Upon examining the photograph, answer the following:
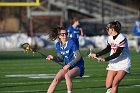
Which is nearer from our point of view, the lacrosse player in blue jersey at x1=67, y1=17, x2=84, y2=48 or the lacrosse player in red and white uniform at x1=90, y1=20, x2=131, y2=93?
the lacrosse player in red and white uniform at x1=90, y1=20, x2=131, y2=93

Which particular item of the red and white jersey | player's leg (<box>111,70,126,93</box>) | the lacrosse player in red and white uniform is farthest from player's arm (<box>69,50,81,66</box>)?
player's leg (<box>111,70,126,93</box>)

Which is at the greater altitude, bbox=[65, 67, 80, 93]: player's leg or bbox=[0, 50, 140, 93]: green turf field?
bbox=[65, 67, 80, 93]: player's leg

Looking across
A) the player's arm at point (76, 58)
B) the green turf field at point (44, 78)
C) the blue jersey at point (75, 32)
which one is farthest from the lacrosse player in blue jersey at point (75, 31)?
the player's arm at point (76, 58)

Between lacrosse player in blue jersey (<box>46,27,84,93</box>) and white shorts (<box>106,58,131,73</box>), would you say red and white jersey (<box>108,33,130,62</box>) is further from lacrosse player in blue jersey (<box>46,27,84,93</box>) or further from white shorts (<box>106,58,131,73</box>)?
lacrosse player in blue jersey (<box>46,27,84,93</box>)

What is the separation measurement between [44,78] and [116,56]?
209 inches

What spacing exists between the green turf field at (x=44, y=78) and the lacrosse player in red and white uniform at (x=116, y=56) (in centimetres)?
202

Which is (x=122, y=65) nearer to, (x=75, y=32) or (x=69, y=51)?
(x=69, y=51)

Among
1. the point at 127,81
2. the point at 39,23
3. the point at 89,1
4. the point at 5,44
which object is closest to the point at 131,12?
the point at 89,1

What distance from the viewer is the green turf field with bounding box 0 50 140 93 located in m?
13.8

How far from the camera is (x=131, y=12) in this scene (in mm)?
45312

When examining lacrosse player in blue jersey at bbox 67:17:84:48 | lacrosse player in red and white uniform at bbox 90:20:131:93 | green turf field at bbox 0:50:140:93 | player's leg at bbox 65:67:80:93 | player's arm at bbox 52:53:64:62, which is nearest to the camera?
lacrosse player in red and white uniform at bbox 90:20:131:93

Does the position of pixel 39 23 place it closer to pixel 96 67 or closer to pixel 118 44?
pixel 96 67

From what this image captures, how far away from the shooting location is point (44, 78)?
16.2 metres

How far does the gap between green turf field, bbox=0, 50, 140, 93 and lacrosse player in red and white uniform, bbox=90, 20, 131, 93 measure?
2.02m
